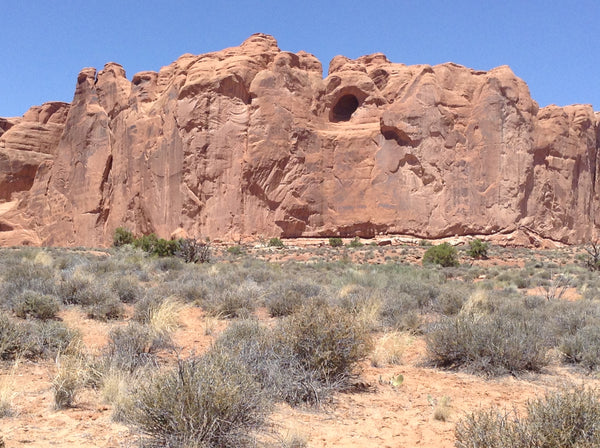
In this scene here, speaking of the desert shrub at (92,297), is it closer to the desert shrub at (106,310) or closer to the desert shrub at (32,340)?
the desert shrub at (106,310)

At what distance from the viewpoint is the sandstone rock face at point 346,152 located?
3762cm

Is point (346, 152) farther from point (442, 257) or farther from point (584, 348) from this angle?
point (584, 348)

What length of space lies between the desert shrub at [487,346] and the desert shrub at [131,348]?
3483 millimetres

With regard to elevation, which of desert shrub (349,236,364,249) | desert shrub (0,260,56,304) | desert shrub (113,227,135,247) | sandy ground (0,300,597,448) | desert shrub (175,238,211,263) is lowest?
sandy ground (0,300,597,448)

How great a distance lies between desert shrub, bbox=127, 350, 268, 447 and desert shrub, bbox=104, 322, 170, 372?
64.0 inches

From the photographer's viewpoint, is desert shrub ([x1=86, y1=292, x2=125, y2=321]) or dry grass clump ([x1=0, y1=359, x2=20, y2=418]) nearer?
dry grass clump ([x1=0, y1=359, x2=20, y2=418])

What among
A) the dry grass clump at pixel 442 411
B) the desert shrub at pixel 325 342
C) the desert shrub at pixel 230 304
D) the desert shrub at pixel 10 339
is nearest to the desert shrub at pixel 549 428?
the dry grass clump at pixel 442 411

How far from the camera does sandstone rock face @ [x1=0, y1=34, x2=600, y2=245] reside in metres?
37.6

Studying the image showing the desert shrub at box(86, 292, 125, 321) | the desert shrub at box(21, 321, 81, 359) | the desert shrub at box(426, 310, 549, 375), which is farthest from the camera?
the desert shrub at box(86, 292, 125, 321)

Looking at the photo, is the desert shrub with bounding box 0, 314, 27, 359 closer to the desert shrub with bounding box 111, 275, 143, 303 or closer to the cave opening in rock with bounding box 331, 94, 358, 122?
the desert shrub with bounding box 111, 275, 143, 303

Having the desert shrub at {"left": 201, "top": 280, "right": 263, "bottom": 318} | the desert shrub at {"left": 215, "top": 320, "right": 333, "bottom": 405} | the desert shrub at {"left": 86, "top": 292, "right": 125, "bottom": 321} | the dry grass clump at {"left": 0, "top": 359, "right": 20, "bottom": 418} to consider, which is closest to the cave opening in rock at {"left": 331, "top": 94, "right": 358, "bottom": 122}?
the desert shrub at {"left": 201, "top": 280, "right": 263, "bottom": 318}

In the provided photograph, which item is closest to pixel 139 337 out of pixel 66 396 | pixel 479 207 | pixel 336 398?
pixel 66 396

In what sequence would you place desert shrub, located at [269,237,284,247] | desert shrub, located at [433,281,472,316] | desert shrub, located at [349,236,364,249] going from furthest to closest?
desert shrub, located at [269,237,284,247] → desert shrub, located at [349,236,364,249] → desert shrub, located at [433,281,472,316]

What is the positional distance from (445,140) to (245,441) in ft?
122
